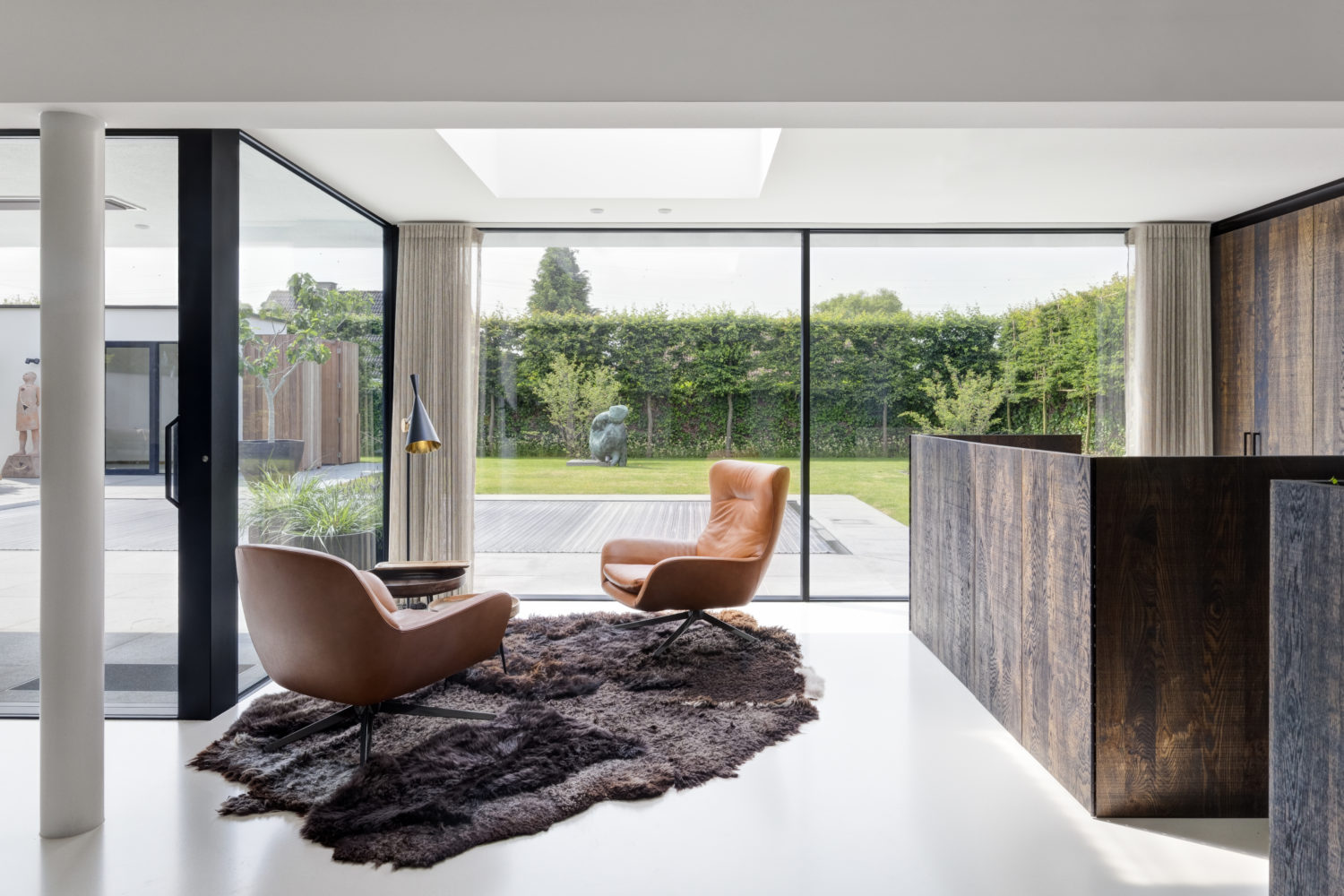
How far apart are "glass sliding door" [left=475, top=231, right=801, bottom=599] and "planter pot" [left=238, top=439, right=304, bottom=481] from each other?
161 centimetres

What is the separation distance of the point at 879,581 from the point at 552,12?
420cm

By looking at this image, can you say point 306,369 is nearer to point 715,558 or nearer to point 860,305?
point 715,558

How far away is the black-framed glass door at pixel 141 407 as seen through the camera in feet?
10.6

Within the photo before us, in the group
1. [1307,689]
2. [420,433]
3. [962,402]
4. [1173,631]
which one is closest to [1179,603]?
[1173,631]

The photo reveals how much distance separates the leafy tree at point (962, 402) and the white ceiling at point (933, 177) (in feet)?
3.48

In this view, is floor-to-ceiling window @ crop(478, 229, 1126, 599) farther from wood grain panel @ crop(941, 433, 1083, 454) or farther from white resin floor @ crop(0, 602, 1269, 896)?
white resin floor @ crop(0, 602, 1269, 896)

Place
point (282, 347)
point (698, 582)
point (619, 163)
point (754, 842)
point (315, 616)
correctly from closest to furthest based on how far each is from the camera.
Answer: point (754, 842)
point (315, 616)
point (282, 347)
point (698, 582)
point (619, 163)

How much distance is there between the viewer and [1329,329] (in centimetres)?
418

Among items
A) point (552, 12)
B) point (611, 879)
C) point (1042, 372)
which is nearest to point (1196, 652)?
point (611, 879)

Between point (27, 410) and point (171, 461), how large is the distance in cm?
58

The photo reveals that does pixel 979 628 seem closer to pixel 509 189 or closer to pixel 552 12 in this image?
pixel 552 12

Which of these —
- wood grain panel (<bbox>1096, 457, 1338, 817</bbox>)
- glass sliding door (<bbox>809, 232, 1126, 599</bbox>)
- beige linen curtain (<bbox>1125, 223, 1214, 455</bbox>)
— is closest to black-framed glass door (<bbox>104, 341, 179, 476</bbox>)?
wood grain panel (<bbox>1096, 457, 1338, 817</bbox>)

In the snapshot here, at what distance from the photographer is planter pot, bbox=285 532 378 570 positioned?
13.5 feet

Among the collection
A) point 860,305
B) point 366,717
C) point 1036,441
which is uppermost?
point 860,305
